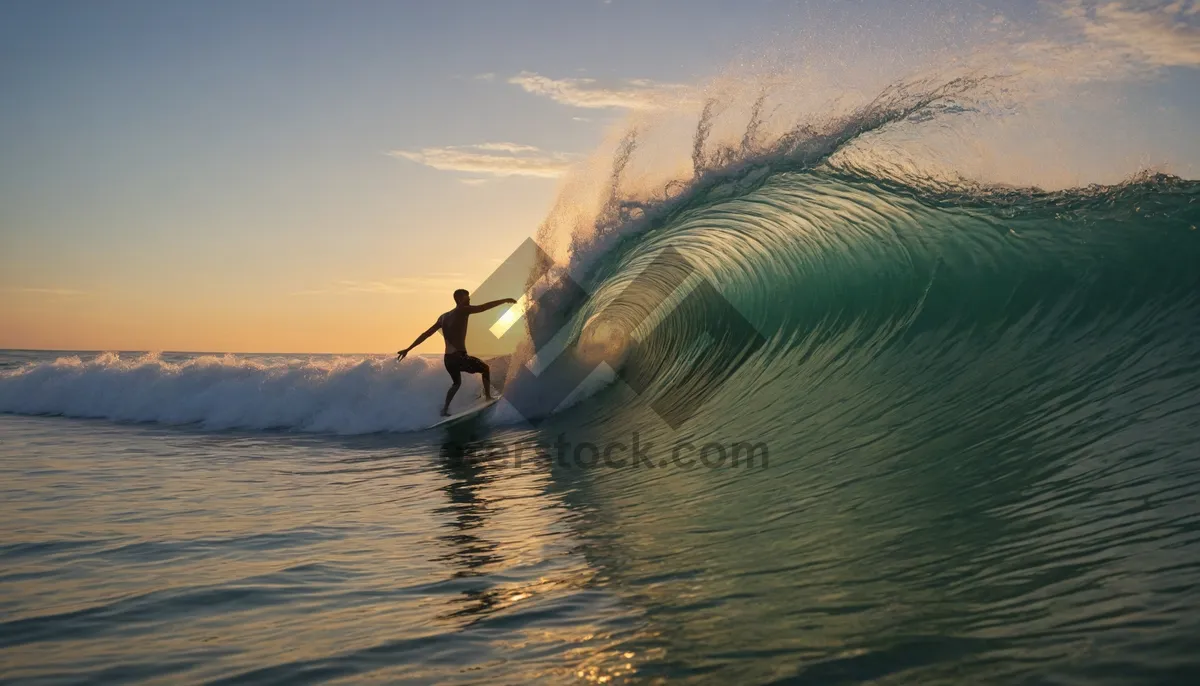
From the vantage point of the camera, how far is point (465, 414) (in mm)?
11180

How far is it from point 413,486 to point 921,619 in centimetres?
509

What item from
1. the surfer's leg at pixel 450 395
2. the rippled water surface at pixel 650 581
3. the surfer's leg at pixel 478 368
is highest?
the surfer's leg at pixel 478 368

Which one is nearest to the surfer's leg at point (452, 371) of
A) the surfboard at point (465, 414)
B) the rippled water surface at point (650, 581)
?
the surfboard at point (465, 414)

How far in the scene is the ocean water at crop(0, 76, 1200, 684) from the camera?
2.68 m

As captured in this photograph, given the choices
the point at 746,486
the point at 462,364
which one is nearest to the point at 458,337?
the point at 462,364

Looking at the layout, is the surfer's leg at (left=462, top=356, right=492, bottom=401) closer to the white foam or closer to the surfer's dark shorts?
the surfer's dark shorts

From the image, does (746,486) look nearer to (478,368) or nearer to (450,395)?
(478,368)

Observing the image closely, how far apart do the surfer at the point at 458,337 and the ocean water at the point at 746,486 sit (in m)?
0.72

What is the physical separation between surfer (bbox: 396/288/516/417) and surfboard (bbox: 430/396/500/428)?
20 cm

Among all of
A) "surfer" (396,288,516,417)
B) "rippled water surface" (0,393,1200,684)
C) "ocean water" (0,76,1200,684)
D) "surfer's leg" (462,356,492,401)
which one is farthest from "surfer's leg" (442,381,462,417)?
"rippled water surface" (0,393,1200,684)

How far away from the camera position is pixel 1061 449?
4586 millimetres

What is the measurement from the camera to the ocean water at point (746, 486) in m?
2.68

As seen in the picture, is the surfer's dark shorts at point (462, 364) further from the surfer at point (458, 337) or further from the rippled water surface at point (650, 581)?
the rippled water surface at point (650, 581)

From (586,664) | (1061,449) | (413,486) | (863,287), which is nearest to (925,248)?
(863,287)
